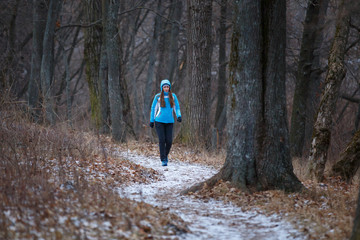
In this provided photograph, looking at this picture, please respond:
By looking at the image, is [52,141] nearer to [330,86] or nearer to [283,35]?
[283,35]

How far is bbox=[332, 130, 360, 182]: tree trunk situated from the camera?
921 cm

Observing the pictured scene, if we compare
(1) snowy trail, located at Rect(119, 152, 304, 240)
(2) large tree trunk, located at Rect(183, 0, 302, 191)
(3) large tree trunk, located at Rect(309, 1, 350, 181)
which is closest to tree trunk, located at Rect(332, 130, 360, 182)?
(3) large tree trunk, located at Rect(309, 1, 350, 181)

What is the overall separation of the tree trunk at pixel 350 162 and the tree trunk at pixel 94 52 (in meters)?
10.6

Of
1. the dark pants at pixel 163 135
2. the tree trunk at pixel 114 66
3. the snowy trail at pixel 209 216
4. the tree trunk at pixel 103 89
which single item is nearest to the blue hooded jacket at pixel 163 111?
the dark pants at pixel 163 135

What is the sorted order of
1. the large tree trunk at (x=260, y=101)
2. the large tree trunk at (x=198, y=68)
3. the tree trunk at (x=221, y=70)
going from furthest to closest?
the tree trunk at (x=221, y=70) < the large tree trunk at (x=198, y=68) < the large tree trunk at (x=260, y=101)

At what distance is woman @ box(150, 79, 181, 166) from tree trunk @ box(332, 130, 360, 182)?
4.20 metres

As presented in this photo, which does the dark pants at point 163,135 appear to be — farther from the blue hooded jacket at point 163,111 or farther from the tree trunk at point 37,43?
the tree trunk at point 37,43

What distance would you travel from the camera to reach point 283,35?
748 cm

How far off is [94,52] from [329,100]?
11.2 m

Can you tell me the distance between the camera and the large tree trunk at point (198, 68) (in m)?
13.7

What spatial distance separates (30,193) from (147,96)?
19552 mm

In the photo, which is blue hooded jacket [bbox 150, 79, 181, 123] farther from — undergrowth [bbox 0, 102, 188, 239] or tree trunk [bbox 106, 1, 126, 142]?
tree trunk [bbox 106, 1, 126, 142]

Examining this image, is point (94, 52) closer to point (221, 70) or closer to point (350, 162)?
point (221, 70)

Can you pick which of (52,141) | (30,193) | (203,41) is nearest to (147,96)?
(203,41)
